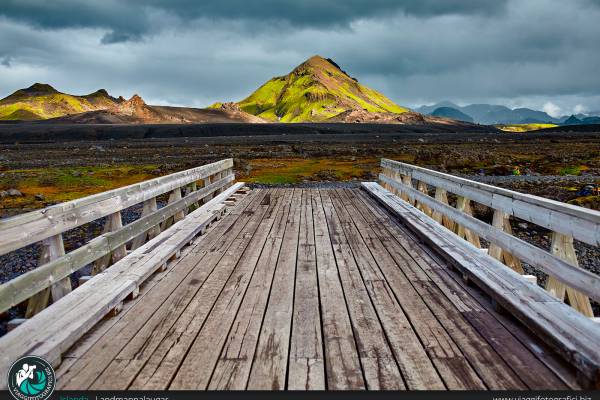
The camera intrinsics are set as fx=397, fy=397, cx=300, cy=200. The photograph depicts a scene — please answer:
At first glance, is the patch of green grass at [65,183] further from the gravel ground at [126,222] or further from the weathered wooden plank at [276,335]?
the weathered wooden plank at [276,335]

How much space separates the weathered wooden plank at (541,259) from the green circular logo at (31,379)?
3932 mm

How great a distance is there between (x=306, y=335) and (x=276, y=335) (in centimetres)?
25

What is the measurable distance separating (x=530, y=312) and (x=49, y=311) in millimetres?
4056

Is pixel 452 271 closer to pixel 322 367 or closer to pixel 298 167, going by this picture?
pixel 322 367

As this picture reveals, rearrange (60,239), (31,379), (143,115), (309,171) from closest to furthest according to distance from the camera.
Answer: (31,379) → (60,239) → (309,171) → (143,115)

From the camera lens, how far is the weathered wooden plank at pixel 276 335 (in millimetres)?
2756

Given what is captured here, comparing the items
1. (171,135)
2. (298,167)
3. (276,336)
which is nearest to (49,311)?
(276,336)

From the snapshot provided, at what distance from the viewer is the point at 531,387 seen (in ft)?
8.75

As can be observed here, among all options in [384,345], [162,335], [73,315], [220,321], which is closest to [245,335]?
[220,321]

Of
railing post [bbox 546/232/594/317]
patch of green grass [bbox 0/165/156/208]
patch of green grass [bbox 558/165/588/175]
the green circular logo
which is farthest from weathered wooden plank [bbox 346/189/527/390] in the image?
patch of green grass [bbox 558/165/588/175]

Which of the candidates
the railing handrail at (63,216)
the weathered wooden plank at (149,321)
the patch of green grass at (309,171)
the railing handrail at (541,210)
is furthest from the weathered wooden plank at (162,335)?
the patch of green grass at (309,171)

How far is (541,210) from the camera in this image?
12.4ft

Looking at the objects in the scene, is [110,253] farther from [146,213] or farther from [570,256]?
[570,256]

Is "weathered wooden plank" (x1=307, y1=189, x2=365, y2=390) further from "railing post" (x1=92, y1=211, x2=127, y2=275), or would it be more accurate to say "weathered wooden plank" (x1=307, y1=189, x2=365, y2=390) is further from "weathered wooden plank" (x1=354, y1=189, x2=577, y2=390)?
"railing post" (x1=92, y1=211, x2=127, y2=275)
